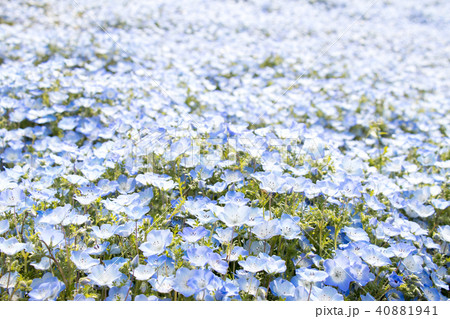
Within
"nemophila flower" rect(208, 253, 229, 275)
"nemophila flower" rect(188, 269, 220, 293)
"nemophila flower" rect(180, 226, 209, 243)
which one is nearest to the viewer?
"nemophila flower" rect(188, 269, 220, 293)

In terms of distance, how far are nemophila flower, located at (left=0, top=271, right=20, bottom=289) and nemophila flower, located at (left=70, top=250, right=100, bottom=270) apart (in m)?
0.26

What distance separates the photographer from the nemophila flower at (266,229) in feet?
6.44

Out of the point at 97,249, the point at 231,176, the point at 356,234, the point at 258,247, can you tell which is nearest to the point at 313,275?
the point at 258,247

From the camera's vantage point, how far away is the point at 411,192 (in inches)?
111

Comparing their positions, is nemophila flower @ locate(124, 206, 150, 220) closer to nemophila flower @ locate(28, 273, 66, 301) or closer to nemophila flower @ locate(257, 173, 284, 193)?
nemophila flower @ locate(28, 273, 66, 301)

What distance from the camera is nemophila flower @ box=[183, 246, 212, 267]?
1.79 m

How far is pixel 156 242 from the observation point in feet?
6.23

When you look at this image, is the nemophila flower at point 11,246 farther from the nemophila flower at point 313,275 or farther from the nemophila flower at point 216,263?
the nemophila flower at point 313,275

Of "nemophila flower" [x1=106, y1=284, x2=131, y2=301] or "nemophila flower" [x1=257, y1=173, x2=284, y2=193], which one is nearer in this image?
"nemophila flower" [x1=106, y1=284, x2=131, y2=301]

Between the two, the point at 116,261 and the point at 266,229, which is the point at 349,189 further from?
the point at 116,261

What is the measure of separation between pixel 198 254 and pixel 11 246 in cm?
84

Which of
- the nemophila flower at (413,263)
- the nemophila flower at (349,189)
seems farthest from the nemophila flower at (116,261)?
the nemophila flower at (413,263)

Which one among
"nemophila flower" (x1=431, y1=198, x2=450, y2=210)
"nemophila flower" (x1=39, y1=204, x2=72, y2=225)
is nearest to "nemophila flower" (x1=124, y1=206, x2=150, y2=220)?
"nemophila flower" (x1=39, y1=204, x2=72, y2=225)

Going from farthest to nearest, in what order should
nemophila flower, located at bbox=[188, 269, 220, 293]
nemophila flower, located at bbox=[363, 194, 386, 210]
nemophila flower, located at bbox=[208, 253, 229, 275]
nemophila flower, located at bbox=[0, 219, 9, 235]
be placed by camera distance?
nemophila flower, located at bbox=[363, 194, 386, 210]
nemophila flower, located at bbox=[0, 219, 9, 235]
nemophila flower, located at bbox=[208, 253, 229, 275]
nemophila flower, located at bbox=[188, 269, 220, 293]
